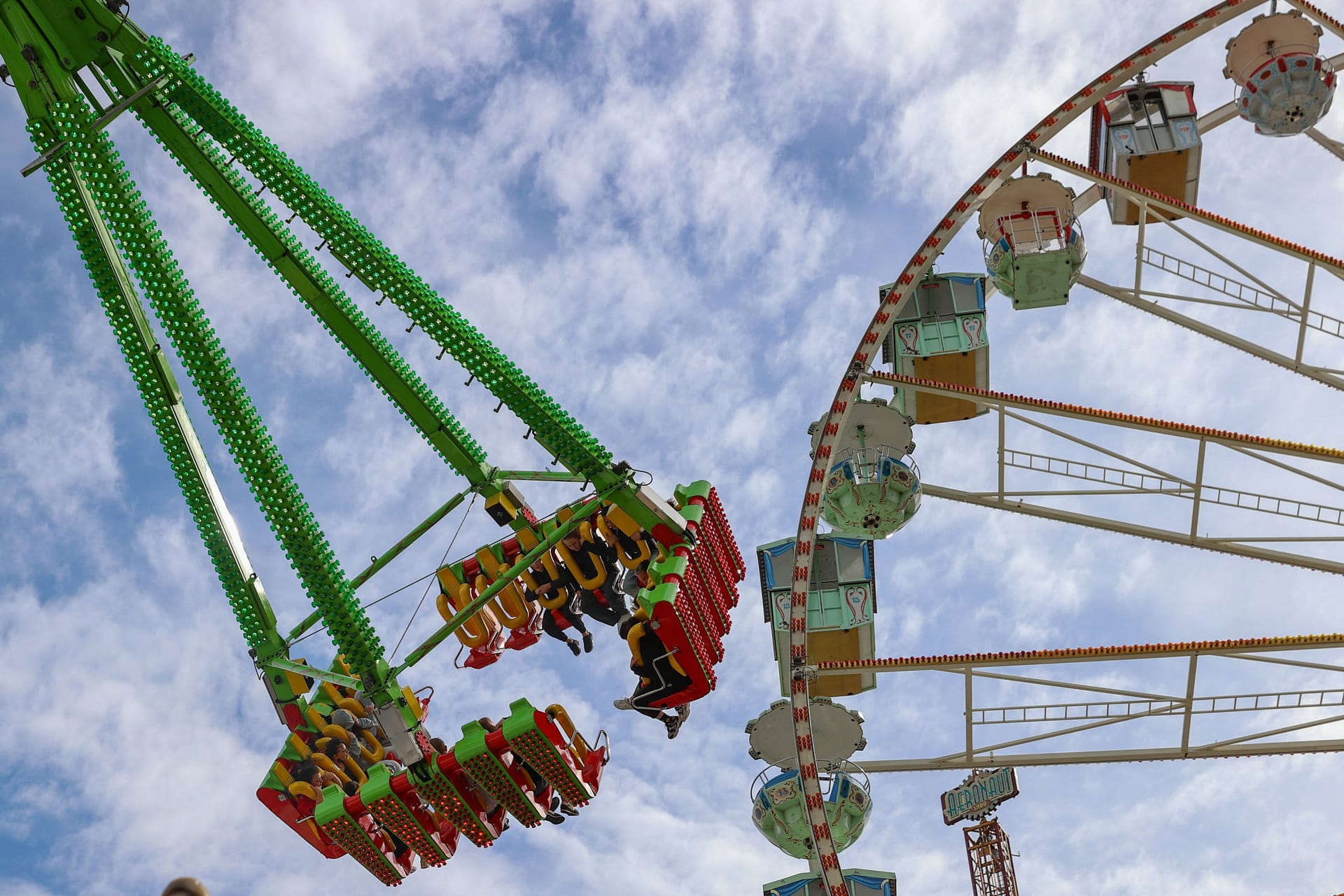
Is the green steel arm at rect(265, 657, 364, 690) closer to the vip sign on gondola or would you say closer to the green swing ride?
the green swing ride

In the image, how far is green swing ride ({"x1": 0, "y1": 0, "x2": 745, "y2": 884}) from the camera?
728 inches

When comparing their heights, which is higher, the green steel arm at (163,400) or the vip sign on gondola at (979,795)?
the vip sign on gondola at (979,795)

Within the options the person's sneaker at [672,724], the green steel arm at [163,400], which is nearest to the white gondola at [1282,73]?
the person's sneaker at [672,724]

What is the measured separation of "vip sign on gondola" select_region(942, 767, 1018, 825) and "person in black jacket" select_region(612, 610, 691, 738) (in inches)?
377

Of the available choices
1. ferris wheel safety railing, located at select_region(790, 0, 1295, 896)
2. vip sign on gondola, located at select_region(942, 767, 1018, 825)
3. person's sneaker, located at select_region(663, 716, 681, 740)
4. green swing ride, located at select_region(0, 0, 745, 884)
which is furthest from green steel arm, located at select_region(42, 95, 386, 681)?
vip sign on gondola, located at select_region(942, 767, 1018, 825)

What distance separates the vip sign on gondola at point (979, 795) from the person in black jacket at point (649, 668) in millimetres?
9569

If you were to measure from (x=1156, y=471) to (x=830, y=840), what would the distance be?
5.44 metres

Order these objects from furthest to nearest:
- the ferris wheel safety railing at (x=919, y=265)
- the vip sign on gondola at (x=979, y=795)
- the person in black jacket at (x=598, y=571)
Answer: the vip sign on gondola at (x=979, y=795) → the person in black jacket at (x=598, y=571) → the ferris wheel safety railing at (x=919, y=265)

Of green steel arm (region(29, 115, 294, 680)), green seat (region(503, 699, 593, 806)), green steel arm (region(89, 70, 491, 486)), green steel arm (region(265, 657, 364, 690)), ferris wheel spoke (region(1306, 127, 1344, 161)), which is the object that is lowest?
green seat (region(503, 699, 593, 806))

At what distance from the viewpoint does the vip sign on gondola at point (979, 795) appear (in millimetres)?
27250

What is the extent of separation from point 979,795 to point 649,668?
1052cm

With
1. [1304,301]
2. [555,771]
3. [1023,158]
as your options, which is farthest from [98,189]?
[1304,301]

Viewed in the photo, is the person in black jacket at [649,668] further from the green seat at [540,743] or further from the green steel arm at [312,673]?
the green steel arm at [312,673]

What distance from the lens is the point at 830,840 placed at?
15508 mm
